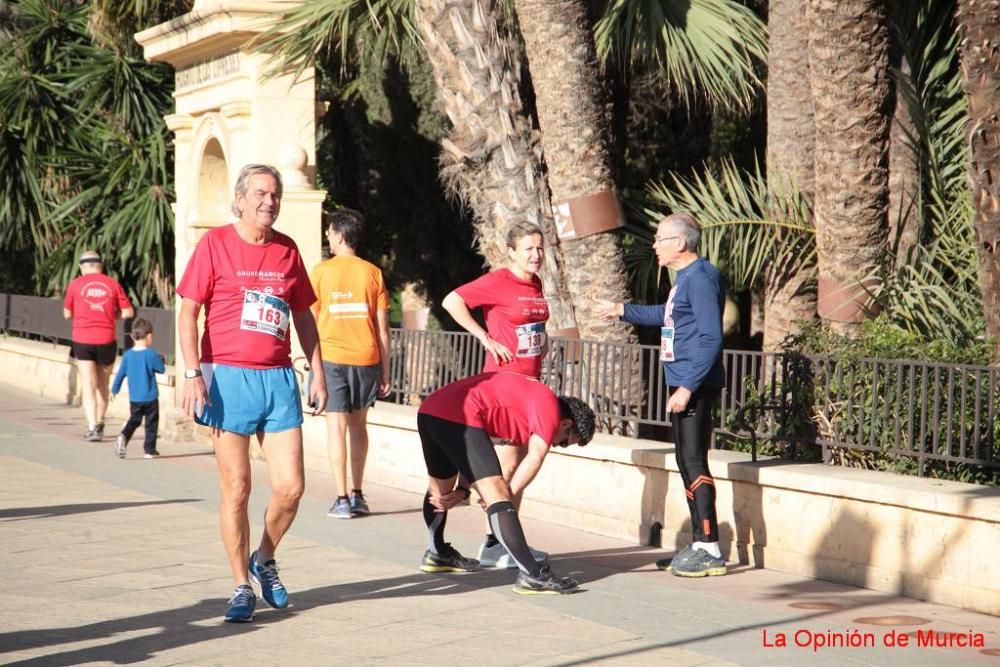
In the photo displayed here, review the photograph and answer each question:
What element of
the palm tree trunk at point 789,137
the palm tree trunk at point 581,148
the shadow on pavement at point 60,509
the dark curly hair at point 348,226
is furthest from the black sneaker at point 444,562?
the palm tree trunk at point 789,137

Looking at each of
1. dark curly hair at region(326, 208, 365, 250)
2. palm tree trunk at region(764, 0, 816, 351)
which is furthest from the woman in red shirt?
palm tree trunk at region(764, 0, 816, 351)

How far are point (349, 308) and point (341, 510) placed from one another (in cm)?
127

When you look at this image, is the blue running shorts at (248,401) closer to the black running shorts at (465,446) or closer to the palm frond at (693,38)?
the black running shorts at (465,446)

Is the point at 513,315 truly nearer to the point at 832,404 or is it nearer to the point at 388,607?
the point at 388,607

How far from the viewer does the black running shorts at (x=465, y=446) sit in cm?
668

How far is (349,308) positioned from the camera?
361 inches

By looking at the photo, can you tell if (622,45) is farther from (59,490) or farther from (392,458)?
(59,490)

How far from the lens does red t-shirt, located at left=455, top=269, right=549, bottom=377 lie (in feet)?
23.3

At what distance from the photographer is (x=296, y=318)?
21.1 feet

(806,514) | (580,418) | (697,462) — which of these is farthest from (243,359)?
(806,514)

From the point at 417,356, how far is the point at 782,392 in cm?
421

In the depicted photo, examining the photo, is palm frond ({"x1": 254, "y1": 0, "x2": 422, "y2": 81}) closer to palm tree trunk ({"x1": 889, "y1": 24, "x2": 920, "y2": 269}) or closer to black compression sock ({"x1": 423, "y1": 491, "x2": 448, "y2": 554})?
palm tree trunk ({"x1": 889, "y1": 24, "x2": 920, "y2": 269})

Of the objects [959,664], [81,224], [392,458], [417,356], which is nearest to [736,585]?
[959,664]

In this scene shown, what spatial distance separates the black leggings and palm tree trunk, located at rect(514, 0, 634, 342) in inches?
136
